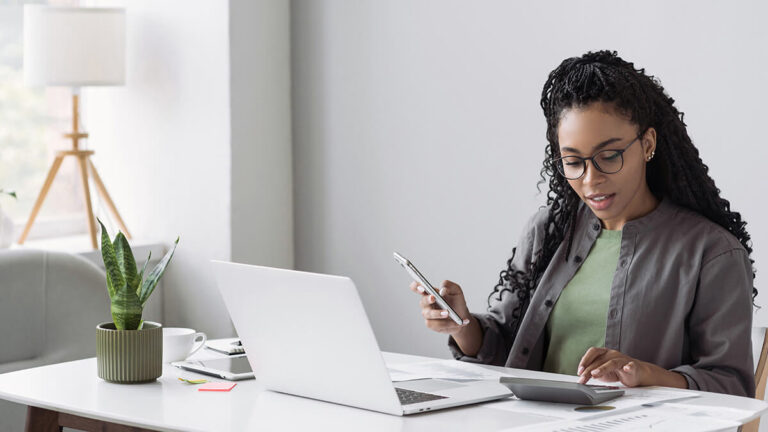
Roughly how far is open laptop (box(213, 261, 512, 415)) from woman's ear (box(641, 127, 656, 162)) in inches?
24.2

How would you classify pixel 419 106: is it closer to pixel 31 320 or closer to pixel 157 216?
pixel 157 216

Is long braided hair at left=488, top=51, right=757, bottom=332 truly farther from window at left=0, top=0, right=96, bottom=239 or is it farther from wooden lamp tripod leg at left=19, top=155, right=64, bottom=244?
window at left=0, top=0, right=96, bottom=239

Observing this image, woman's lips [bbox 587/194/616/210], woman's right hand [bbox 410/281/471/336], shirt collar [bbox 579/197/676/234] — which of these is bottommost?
woman's right hand [bbox 410/281/471/336]

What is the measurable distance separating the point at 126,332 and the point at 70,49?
76.4 inches

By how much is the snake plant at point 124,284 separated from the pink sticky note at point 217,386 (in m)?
0.20

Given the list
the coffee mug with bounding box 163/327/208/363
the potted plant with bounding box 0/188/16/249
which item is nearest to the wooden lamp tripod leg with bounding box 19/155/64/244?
the potted plant with bounding box 0/188/16/249

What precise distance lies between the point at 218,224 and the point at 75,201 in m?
0.77

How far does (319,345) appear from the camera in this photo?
1.61 m

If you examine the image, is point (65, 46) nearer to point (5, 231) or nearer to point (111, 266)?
point (5, 231)

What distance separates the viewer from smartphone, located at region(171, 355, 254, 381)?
1842mm

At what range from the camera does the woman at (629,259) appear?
1.90 m

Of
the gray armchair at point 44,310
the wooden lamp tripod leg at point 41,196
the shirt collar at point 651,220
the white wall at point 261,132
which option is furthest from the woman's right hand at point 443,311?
the wooden lamp tripod leg at point 41,196

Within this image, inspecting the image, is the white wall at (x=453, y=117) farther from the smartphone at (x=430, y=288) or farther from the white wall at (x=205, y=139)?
the smartphone at (x=430, y=288)

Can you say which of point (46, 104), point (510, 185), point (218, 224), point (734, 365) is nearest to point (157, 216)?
point (218, 224)
